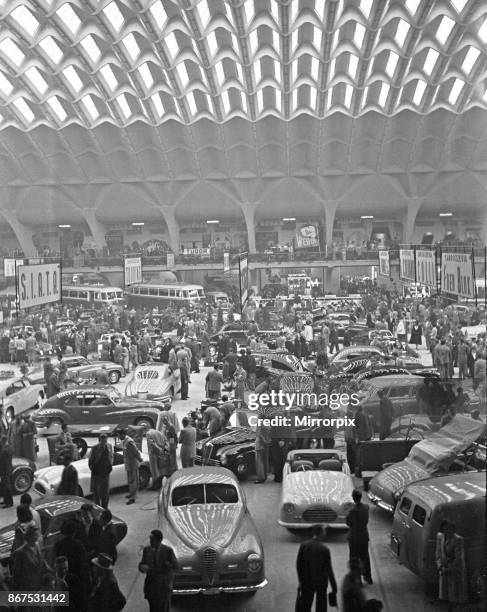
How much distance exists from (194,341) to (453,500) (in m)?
17.9

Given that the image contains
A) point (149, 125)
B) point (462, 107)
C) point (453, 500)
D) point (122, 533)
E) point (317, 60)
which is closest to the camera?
point (453, 500)

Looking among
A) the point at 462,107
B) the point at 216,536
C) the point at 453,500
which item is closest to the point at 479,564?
the point at 453,500

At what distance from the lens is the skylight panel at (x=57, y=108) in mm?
40938

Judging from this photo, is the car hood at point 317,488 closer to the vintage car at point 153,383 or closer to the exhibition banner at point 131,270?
the vintage car at point 153,383

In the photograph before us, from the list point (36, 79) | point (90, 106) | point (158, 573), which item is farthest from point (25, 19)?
point (158, 573)

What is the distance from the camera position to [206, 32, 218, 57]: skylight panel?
114 ft

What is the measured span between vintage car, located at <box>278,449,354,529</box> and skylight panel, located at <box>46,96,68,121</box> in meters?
33.7

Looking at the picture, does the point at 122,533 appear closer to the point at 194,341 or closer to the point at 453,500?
the point at 453,500

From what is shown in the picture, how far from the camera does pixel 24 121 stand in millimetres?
42500

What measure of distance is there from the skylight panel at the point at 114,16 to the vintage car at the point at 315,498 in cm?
2470

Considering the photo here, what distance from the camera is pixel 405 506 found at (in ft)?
28.5

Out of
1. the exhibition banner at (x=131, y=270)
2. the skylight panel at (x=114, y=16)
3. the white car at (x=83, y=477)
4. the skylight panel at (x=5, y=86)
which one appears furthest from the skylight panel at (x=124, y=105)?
the white car at (x=83, y=477)

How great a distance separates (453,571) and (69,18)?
95.8 feet

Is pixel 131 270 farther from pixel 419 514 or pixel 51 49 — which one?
pixel 419 514
